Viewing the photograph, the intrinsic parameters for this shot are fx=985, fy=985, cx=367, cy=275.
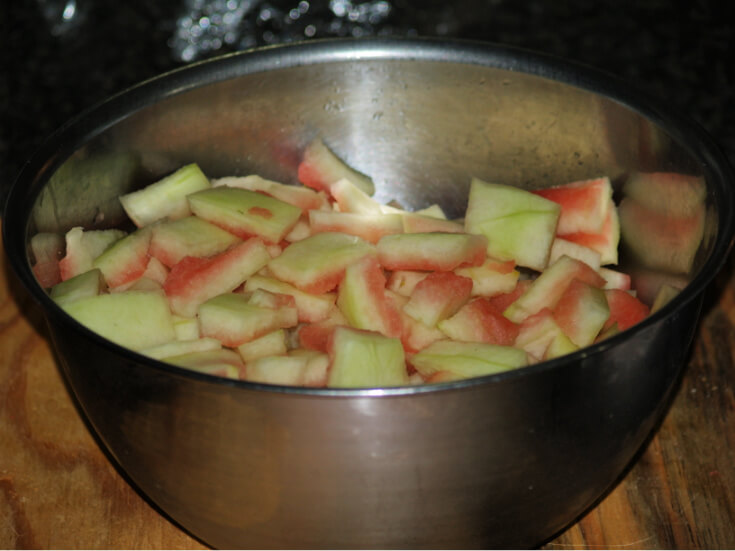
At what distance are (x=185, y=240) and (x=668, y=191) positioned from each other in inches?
25.2

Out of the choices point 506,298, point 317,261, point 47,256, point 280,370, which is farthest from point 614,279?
point 47,256

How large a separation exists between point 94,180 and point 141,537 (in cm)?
49

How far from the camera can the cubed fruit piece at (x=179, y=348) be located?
1098 mm

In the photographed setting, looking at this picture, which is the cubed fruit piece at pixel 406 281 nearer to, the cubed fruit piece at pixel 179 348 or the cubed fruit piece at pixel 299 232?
the cubed fruit piece at pixel 299 232

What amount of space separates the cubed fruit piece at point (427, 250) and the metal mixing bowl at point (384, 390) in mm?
280

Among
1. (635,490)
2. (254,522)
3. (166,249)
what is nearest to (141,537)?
(254,522)

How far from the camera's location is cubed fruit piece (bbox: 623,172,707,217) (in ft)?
4.02

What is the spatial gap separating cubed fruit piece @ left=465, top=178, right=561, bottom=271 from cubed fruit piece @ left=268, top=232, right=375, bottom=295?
175mm

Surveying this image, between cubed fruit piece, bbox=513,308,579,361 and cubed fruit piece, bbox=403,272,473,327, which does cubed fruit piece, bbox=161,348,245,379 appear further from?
cubed fruit piece, bbox=513,308,579,361

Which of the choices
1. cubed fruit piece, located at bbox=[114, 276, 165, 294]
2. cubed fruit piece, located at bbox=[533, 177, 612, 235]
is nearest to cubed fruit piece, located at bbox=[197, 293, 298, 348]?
cubed fruit piece, located at bbox=[114, 276, 165, 294]

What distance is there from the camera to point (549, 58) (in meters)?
1.42

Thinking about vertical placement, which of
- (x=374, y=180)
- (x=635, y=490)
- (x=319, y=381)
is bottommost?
(x=635, y=490)

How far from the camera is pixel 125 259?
1297 millimetres

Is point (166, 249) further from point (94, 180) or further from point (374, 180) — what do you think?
point (374, 180)
